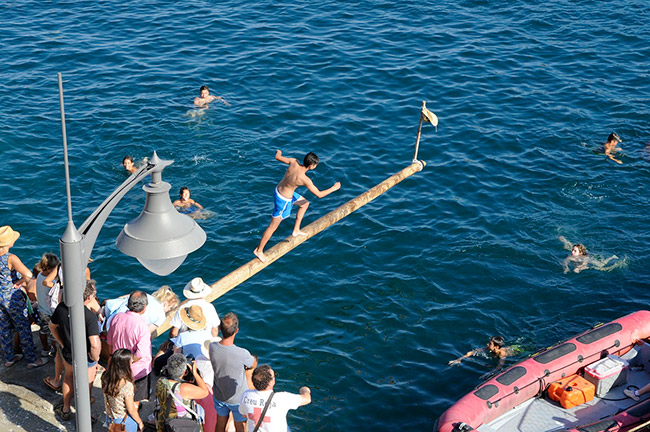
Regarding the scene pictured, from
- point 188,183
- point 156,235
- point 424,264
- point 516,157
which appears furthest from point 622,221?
point 156,235

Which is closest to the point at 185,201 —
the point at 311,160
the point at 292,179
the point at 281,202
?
the point at 281,202

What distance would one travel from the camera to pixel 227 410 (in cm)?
984

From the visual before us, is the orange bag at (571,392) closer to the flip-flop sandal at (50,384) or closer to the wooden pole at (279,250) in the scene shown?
the wooden pole at (279,250)

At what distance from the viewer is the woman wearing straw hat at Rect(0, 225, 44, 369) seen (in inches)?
426

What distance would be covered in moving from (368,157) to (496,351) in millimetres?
7837

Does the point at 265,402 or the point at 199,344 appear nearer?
the point at 265,402

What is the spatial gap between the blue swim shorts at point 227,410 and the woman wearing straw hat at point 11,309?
3.19 meters

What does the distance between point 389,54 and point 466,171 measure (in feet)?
25.5

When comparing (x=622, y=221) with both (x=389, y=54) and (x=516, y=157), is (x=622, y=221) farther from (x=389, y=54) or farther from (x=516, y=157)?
(x=389, y=54)

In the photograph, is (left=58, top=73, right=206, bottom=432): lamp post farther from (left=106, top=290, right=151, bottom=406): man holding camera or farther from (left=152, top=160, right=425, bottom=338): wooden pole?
(left=152, top=160, right=425, bottom=338): wooden pole

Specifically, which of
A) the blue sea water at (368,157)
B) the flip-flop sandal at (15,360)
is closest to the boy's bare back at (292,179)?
the blue sea water at (368,157)

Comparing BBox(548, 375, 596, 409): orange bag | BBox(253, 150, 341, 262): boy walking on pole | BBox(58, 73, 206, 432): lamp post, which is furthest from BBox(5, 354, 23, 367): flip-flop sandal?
BBox(548, 375, 596, 409): orange bag

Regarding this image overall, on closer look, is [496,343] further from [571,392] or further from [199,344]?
[199,344]

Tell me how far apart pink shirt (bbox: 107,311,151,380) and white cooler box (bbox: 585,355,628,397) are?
7754mm
